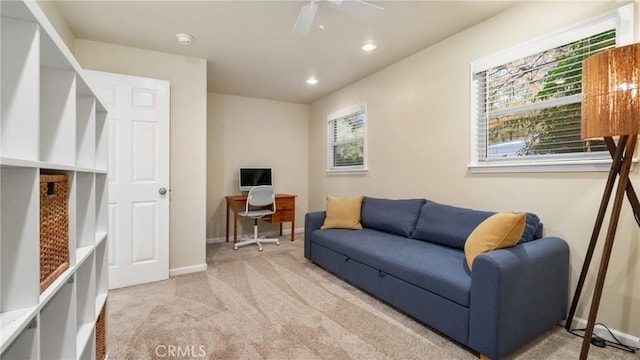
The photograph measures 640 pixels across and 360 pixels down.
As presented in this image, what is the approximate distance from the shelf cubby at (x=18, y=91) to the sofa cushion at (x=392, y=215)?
2708 millimetres

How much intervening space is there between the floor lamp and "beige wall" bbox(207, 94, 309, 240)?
13.7 feet

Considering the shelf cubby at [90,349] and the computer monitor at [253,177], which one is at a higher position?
the computer monitor at [253,177]

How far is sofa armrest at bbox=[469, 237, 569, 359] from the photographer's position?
1.55 m

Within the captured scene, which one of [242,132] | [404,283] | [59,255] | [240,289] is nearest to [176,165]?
[240,289]

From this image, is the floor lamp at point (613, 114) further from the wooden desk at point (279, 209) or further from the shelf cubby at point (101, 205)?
the wooden desk at point (279, 209)

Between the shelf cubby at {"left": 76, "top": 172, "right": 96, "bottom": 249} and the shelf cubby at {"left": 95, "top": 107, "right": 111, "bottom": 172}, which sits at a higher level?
the shelf cubby at {"left": 95, "top": 107, "right": 111, "bottom": 172}

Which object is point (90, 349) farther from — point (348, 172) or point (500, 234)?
point (348, 172)

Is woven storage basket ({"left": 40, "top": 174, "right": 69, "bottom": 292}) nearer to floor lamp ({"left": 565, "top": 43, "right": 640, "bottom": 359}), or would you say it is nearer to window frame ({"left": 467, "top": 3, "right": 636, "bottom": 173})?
floor lamp ({"left": 565, "top": 43, "right": 640, "bottom": 359})

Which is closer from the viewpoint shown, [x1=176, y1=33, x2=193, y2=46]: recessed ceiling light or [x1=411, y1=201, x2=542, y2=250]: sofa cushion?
[x1=411, y1=201, x2=542, y2=250]: sofa cushion

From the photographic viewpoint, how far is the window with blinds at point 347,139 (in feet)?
13.2

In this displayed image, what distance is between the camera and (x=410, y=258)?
2.19m

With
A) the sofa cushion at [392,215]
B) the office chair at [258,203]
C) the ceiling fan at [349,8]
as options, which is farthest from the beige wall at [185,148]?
the sofa cushion at [392,215]

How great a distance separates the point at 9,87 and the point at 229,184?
417 centimetres

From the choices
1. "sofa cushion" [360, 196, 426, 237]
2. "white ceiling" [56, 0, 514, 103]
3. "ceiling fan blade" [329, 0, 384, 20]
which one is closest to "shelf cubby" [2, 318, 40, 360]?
"ceiling fan blade" [329, 0, 384, 20]
